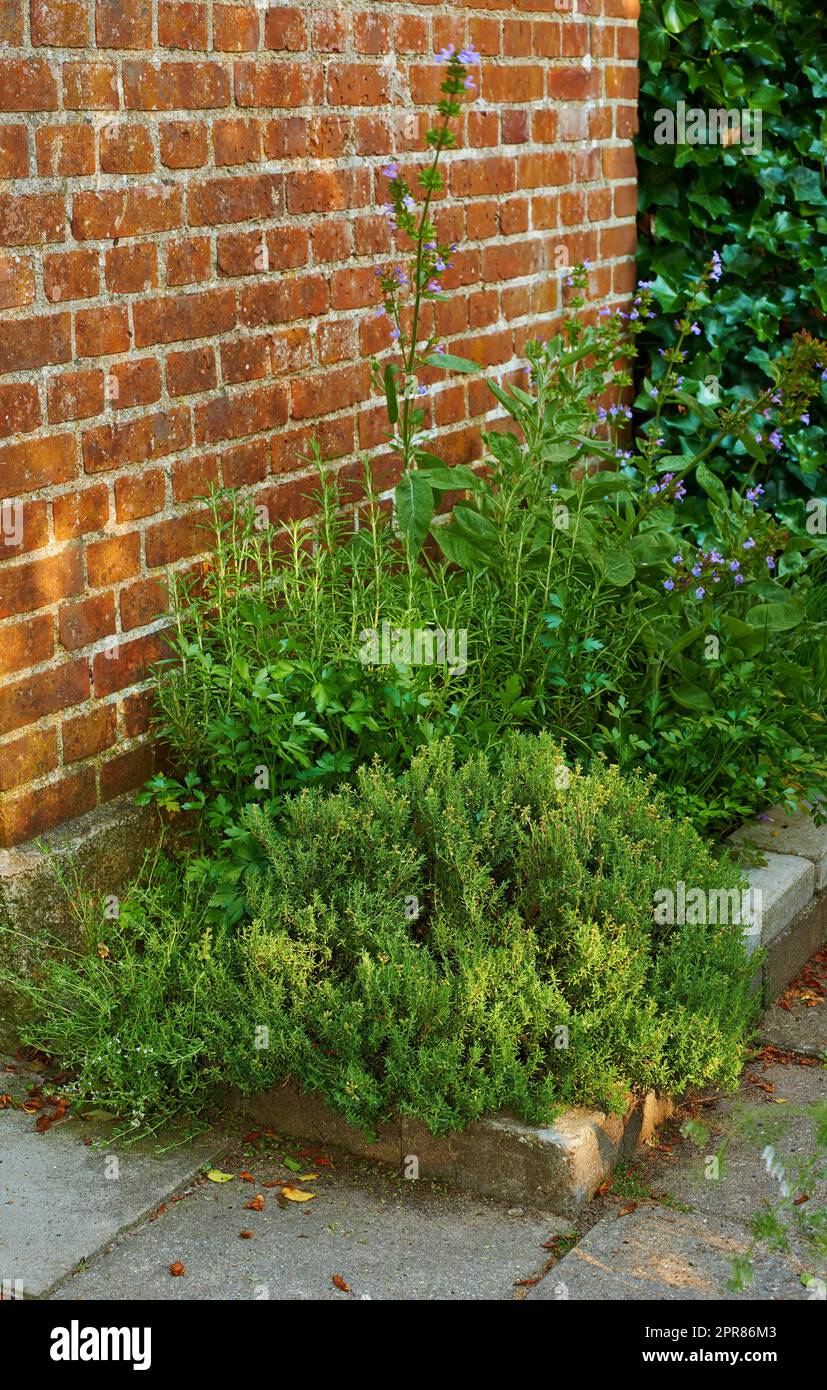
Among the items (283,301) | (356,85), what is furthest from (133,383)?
(356,85)

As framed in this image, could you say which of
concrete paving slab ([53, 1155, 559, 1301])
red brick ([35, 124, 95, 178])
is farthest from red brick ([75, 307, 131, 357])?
concrete paving slab ([53, 1155, 559, 1301])

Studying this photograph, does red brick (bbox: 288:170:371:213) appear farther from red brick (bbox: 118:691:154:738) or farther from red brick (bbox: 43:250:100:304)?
red brick (bbox: 118:691:154:738)

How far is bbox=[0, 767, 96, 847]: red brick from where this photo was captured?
2.94 m

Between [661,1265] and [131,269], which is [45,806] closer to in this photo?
[131,269]

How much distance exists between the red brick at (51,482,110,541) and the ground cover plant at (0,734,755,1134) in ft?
2.24

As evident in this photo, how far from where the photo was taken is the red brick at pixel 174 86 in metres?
3.01

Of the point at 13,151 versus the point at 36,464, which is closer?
the point at 13,151

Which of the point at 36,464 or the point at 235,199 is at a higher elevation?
the point at 235,199

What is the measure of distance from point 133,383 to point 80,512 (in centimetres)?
30

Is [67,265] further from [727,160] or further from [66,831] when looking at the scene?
[727,160]

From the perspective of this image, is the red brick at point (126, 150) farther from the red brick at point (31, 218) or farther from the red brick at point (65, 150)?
the red brick at point (31, 218)

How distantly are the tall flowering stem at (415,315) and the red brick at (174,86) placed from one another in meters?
0.52

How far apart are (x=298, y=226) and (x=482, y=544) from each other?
86 cm

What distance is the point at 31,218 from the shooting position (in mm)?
2814
